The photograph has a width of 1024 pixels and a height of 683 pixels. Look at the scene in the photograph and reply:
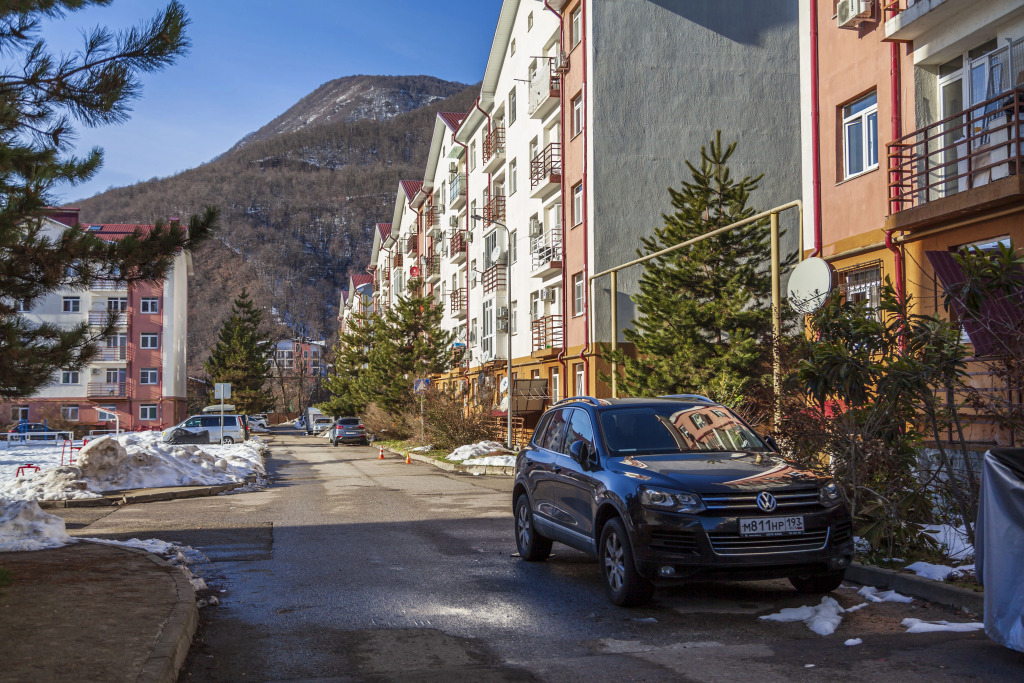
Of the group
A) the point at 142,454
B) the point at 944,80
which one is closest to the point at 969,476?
the point at 944,80

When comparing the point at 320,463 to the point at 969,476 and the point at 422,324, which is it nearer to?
the point at 422,324

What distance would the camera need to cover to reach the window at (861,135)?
1617cm

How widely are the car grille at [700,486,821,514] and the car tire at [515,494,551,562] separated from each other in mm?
3010

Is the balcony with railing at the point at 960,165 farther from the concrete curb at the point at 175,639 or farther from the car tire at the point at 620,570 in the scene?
the concrete curb at the point at 175,639

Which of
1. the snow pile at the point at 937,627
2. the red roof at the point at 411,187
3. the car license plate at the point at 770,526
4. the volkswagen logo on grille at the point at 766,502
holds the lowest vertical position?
the snow pile at the point at 937,627

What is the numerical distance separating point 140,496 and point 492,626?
1325 cm

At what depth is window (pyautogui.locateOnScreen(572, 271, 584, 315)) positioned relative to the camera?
107 feet

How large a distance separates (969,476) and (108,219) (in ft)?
528

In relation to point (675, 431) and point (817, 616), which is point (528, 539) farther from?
point (817, 616)

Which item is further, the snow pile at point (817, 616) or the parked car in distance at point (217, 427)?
the parked car in distance at point (217, 427)

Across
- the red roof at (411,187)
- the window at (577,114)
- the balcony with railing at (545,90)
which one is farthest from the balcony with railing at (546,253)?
the red roof at (411,187)

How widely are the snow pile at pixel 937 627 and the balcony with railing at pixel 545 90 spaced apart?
1157 inches

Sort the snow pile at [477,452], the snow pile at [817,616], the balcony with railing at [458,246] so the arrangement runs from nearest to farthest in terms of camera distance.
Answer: the snow pile at [817,616] → the snow pile at [477,452] → the balcony with railing at [458,246]

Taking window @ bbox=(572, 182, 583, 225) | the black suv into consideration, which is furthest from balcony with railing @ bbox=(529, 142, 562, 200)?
the black suv
